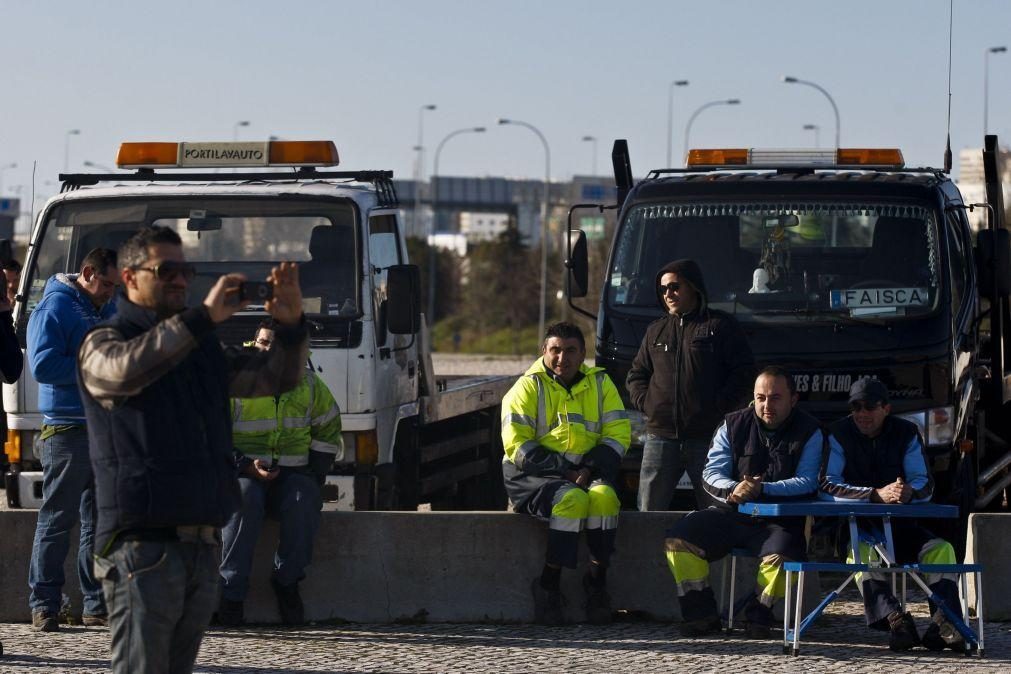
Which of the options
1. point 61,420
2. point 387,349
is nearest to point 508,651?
point 61,420

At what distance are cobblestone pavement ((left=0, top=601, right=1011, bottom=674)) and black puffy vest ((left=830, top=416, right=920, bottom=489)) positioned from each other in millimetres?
738

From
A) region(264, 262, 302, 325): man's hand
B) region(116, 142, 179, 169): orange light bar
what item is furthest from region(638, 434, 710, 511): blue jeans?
region(264, 262, 302, 325): man's hand

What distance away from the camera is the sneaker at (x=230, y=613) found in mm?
8484

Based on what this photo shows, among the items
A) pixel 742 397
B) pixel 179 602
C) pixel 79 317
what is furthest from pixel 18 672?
pixel 742 397

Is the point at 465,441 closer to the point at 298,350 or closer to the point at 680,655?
the point at 680,655

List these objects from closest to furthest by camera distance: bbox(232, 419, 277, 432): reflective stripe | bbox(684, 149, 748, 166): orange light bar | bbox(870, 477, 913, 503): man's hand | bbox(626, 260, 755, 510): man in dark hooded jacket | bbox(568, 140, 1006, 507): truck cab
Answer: bbox(870, 477, 913, 503): man's hand, bbox(232, 419, 277, 432): reflective stripe, bbox(626, 260, 755, 510): man in dark hooded jacket, bbox(568, 140, 1006, 507): truck cab, bbox(684, 149, 748, 166): orange light bar

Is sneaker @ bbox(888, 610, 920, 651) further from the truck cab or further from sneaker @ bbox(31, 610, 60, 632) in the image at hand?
sneaker @ bbox(31, 610, 60, 632)

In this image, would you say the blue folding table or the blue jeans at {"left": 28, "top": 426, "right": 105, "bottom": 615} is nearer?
the blue folding table

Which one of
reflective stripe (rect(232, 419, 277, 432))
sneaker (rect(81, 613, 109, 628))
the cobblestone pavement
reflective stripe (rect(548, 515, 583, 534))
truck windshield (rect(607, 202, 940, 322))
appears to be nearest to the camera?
the cobblestone pavement

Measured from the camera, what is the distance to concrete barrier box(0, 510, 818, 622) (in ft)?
28.9

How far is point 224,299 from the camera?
496 cm

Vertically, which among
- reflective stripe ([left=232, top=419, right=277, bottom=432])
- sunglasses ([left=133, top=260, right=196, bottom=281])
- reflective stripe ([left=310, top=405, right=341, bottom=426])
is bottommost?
reflective stripe ([left=232, top=419, right=277, bottom=432])

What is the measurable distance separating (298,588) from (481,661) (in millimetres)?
1479

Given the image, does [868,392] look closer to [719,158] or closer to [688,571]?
[688,571]
